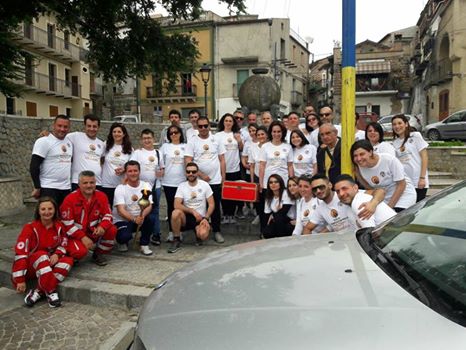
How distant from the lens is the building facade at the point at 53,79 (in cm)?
2927

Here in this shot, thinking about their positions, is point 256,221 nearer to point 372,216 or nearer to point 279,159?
point 279,159

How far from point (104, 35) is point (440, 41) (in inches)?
1202

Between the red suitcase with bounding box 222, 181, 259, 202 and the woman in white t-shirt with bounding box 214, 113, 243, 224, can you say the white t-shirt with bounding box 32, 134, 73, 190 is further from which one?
the woman in white t-shirt with bounding box 214, 113, 243, 224

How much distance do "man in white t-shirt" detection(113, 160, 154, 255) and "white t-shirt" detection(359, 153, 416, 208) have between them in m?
2.72

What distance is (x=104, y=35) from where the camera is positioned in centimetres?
870

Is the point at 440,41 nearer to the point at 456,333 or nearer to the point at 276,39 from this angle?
the point at 276,39

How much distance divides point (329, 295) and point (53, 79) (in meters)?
35.0

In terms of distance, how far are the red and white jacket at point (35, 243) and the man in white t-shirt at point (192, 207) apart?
147cm

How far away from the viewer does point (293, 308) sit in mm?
1670

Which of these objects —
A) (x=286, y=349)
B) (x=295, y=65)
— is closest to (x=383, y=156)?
(x=286, y=349)

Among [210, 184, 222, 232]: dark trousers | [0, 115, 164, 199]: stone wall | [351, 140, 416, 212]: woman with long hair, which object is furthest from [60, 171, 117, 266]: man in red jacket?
[0, 115, 164, 199]: stone wall

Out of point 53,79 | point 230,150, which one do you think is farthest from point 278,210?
point 53,79

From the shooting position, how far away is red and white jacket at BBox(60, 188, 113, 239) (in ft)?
15.6

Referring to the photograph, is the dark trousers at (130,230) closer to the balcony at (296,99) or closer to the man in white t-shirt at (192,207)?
the man in white t-shirt at (192,207)
